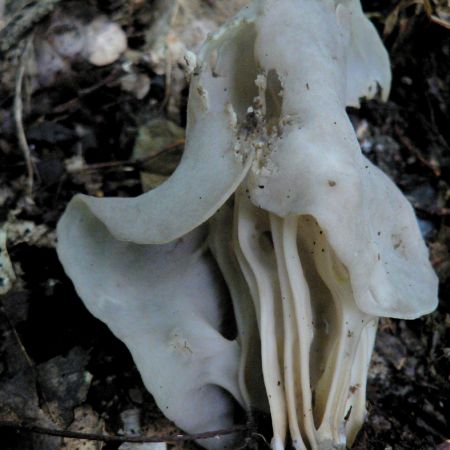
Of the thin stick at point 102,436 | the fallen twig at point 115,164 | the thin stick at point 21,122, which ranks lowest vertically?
the thin stick at point 102,436

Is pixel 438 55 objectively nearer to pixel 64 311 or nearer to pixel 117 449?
pixel 64 311

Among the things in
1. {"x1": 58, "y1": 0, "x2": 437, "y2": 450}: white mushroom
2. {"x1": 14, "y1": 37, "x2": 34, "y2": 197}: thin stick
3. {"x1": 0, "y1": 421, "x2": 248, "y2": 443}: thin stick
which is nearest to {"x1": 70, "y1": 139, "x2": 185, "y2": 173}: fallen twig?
{"x1": 14, "y1": 37, "x2": 34, "y2": 197}: thin stick

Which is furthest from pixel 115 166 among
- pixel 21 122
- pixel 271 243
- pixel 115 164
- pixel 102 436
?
pixel 102 436

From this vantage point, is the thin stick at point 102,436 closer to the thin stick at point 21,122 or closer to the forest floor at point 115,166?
the forest floor at point 115,166

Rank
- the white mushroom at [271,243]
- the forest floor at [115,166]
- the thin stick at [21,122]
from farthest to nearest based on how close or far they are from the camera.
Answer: the thin stick at [21,122] → the forest floor at [115,166] → the white mushroom at [271,243]

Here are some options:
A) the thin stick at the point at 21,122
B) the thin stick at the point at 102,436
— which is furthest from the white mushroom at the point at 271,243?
the thin stick at the point at 21,122
